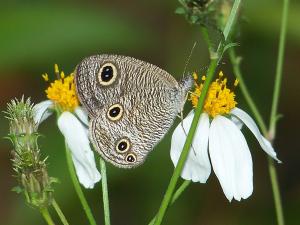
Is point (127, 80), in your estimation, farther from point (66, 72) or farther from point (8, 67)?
point (66, 72)

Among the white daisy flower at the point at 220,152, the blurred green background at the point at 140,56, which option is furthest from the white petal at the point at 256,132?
the blurred green background at the point at 140,56

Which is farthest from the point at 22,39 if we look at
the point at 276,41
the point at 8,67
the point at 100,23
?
the point at 276,41

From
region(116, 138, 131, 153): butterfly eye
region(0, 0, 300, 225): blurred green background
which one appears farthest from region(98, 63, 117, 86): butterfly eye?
region(0, 0, 300, 225): blurred green background

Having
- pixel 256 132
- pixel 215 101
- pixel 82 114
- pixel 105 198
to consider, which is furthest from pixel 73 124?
pixel 256 132

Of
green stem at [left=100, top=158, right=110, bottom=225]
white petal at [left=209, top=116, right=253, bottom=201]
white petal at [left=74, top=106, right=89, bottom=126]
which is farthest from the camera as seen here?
white petal at [left=74, top=106, right=89, bottom=126]

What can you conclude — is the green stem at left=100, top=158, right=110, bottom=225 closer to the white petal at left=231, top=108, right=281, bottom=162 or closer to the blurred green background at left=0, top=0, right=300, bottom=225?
the white petal at left=231, top=108, right=281, bottom=162

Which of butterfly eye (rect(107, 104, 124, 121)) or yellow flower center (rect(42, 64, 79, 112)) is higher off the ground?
yellow flower center (rect(42, 64, 79, 112))
